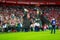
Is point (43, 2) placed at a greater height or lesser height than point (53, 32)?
greater

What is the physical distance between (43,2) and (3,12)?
804cm

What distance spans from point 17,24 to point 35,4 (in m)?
9.49

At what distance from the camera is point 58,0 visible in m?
41.4

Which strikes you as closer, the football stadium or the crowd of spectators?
the football stadium

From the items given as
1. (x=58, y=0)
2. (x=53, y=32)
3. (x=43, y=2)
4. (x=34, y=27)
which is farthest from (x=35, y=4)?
(x=53, y=32)

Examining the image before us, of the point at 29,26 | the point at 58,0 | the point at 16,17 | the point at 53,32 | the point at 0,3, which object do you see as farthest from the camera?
the point at 58,0

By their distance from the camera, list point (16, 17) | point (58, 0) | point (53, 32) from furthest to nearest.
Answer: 1. point (58, 0)
2. point (16, 17)
3. point (53, 32)

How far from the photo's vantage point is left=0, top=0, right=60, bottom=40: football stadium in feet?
93.5

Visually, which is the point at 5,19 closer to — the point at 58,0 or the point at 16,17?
the point at 16,17

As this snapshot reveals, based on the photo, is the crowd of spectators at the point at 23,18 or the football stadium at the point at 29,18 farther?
the crowd of spectators at the point at 23,18

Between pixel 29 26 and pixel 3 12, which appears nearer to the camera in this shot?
pixel 29 26

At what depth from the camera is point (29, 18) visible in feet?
110

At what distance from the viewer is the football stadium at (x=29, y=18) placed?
28.5m

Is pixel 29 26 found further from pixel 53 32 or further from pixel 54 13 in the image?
pixel 54 13
